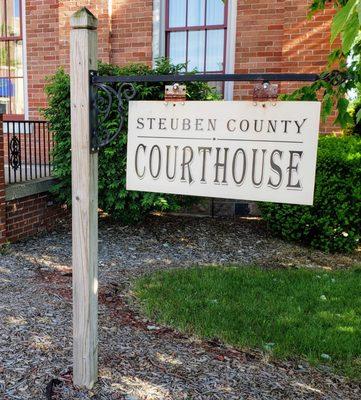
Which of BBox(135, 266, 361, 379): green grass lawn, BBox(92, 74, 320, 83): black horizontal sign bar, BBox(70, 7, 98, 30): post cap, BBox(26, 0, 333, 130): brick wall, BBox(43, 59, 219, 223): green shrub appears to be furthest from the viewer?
BBox(26, 0, 333, 130): brick wall

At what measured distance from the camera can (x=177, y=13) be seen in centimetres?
821

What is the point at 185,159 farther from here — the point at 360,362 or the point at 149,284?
the point at 149,284

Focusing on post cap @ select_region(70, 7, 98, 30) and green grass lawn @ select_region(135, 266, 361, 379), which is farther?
green grass lawn @ select_region(135, 266, 361, 379)

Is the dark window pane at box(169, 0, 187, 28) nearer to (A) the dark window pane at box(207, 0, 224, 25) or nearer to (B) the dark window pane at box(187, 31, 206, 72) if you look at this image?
(B) the dark window pane at box(187, 31, 206, 72)

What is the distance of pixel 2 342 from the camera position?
320cm

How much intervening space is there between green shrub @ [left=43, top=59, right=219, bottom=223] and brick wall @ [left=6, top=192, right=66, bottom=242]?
9.8 inches

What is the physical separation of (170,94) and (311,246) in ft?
14.5

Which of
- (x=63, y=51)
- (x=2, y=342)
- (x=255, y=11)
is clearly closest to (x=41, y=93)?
(x=63, y=51)

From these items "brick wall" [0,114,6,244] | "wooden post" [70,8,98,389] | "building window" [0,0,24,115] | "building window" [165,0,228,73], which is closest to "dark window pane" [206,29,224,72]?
"building window" [165,0,228,73]

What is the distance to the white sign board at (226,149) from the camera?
2199 millimetres

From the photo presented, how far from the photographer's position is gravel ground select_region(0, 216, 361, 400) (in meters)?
2.73

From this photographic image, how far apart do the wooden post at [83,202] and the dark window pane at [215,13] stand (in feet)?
19.6

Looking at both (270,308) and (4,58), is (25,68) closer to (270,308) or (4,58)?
(4,58)

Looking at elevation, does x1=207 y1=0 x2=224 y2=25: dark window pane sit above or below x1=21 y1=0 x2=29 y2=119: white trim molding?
Result: above
